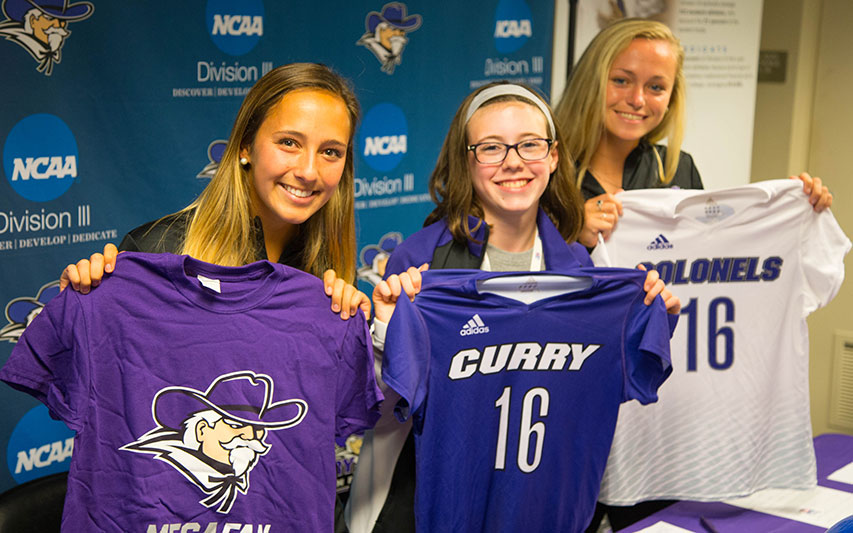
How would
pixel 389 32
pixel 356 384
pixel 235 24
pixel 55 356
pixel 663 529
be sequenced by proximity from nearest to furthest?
pixel 55 356 → pixel 356 384 → pixel 663 529 → pixel 235 24 → pixel 389 32

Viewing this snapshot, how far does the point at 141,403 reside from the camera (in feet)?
5.69

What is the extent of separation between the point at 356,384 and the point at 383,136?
1858 millimetres

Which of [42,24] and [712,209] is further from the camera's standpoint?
[712,209]

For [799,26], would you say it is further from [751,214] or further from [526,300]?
[526,300]

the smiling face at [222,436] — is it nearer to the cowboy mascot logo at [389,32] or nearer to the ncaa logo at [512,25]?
the cowboy mascot logo at [389,32]

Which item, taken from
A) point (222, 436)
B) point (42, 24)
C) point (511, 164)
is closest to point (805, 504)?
point (511, 164)

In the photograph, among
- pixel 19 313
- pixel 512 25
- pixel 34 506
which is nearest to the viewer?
pixel 34 506

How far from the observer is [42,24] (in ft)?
8.16

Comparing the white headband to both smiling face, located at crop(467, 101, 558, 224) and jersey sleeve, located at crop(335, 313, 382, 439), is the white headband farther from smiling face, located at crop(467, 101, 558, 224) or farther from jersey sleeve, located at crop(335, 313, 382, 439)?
jersey sleeve, located at crop(335, 313, 382, 439)

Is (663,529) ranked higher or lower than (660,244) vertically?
lower

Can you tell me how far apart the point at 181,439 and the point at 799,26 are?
436 cm

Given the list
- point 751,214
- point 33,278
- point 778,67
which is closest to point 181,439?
point 33,278

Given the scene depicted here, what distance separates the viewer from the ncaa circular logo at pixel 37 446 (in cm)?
260

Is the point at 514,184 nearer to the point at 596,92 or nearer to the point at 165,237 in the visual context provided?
the point at 596,92
